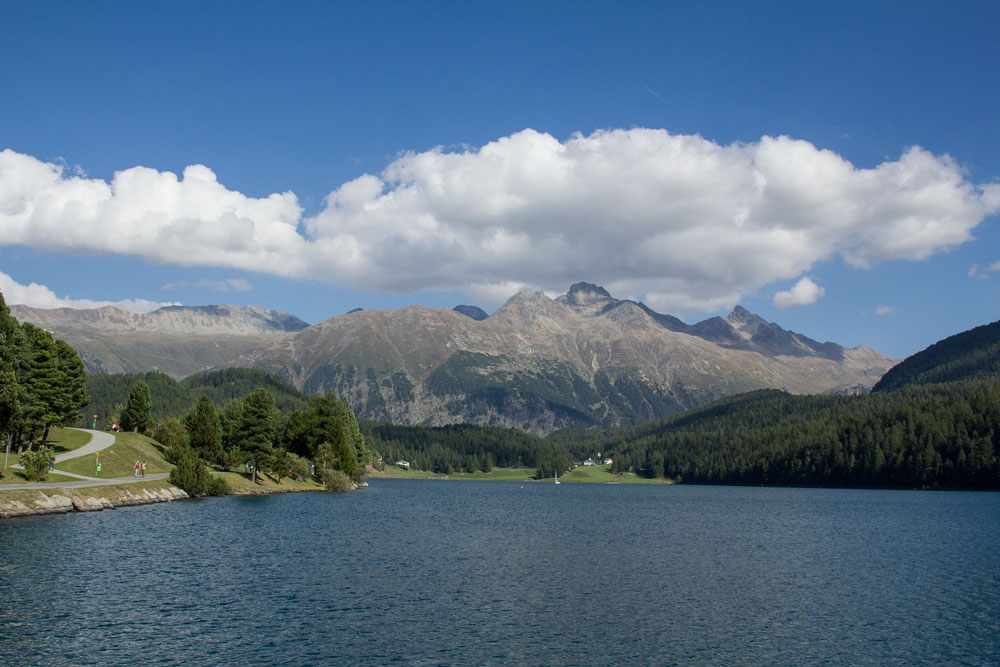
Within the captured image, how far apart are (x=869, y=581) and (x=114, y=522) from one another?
77.3 meters

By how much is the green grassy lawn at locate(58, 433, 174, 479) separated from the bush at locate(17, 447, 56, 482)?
1472 cm

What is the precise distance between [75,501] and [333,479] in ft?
263

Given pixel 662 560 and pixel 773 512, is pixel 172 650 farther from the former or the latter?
pixel 773 512

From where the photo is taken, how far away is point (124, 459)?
121812 mm

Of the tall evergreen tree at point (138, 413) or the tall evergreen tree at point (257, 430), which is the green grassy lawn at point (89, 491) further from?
the tall evergreen tree at point (138, 413)

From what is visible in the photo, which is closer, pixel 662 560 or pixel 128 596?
pixel 128 596

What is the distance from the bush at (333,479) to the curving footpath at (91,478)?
40.7m

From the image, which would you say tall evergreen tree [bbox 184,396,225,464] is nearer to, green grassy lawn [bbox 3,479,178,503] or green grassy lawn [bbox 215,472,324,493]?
green grassy lawn [bbox 215,472,324,493]

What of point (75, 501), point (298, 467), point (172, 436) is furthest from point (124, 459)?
point (298, 467)

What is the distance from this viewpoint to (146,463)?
127375mm

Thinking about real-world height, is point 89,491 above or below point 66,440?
below

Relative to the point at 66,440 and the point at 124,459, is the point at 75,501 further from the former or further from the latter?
the point at 66,440

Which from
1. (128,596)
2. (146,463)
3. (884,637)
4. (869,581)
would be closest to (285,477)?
(146,463)

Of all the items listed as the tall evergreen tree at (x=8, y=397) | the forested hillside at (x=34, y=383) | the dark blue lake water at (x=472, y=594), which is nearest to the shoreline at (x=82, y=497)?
the dark blue lake water at (x=472, y=594)
